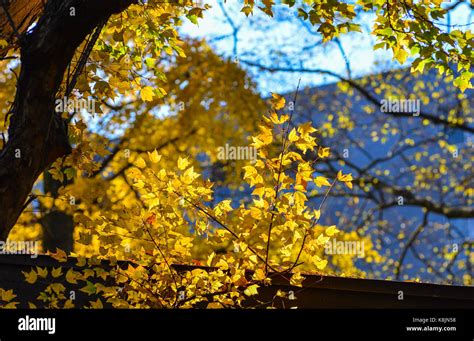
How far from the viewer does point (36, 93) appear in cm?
537

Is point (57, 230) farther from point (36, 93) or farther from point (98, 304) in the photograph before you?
point (36, 93)

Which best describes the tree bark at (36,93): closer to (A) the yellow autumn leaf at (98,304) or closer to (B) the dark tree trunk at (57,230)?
(A) the yellow autumn leaf at (98,304)

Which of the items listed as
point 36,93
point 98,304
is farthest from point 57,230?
point 36,93

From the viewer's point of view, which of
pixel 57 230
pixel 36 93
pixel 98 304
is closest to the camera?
pixel 36 93

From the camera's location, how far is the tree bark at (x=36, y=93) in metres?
5.32

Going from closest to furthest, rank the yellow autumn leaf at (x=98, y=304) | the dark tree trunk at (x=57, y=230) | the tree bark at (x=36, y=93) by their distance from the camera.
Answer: the tree bark at (x=36, y=93) < the yellow autumn leaf at (x=98, y=304) < the dark tree trunk at (x=57, y=230)

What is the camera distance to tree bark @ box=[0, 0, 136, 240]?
17.5 ft

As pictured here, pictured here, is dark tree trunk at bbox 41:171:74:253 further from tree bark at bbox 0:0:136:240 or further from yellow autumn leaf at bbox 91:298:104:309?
tree bark at bbox 0:0:136:240

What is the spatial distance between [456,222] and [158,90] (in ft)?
118

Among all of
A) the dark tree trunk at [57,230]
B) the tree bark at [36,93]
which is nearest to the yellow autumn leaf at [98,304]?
the tree bark at [36,93]

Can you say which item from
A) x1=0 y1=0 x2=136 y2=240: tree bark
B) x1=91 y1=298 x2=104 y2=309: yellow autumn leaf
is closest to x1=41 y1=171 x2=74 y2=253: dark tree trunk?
x1=91 y1=298 x2=104 y2=309: yellow autumn leaf

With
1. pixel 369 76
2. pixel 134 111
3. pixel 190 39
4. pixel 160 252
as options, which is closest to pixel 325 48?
pixel 369 76

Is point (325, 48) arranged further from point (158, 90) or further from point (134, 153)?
point (158, 90)

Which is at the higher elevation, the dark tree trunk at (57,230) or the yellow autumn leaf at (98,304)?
the dark tree trunk at (57,230)
